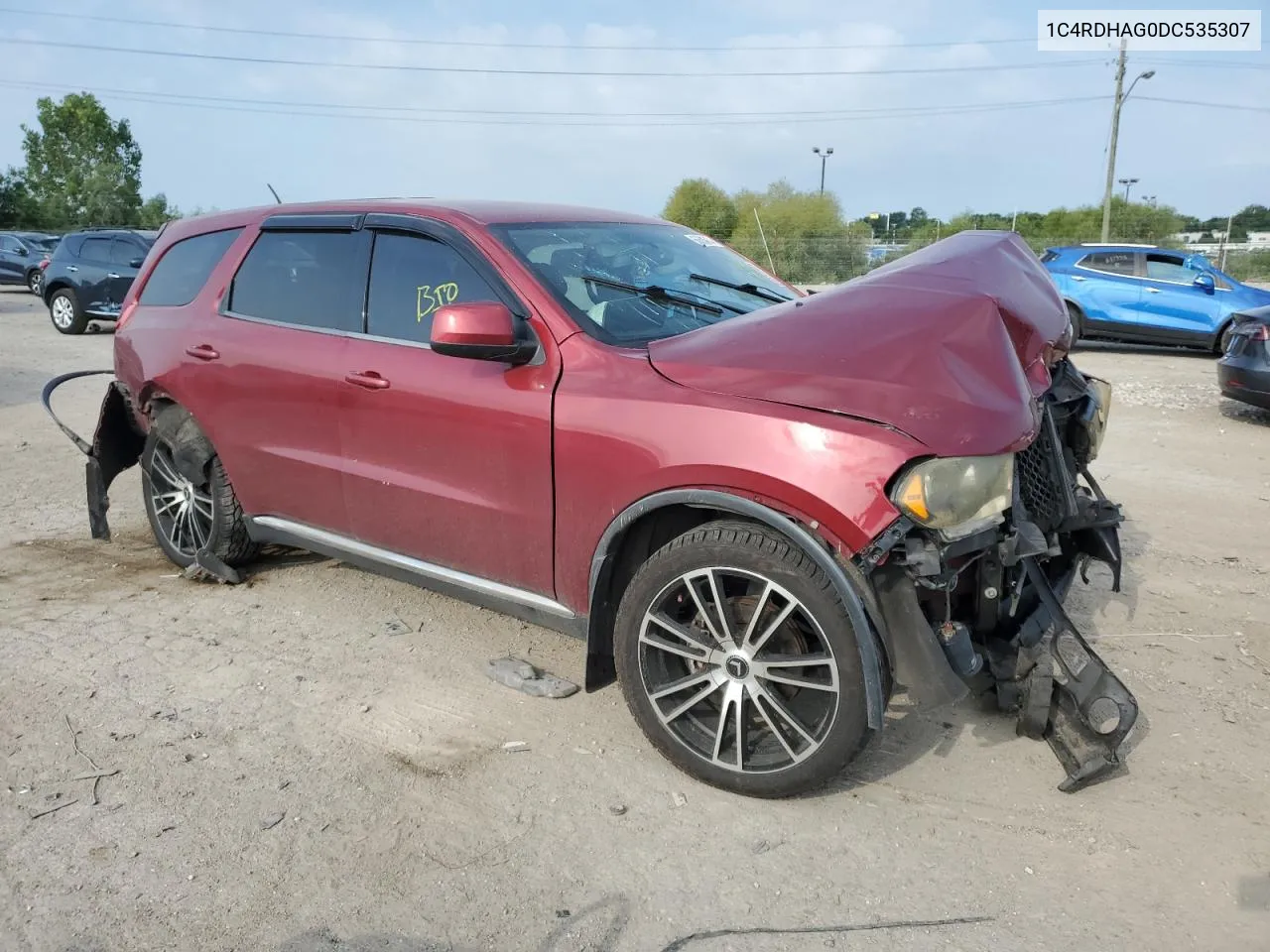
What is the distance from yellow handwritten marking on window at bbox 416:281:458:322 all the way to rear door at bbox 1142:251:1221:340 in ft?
40.8

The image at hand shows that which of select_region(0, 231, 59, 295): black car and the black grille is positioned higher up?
select_region(0, 231, 59, 295): black car

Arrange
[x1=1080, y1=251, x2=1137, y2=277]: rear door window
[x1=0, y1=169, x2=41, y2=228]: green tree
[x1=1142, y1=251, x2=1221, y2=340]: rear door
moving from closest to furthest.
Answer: [x1=1142, y1=251, x2=1221, y2=340]: rear door → [x1=1080, y1=251, x2=1137, y2=277]: rear door window → [x1=0, y1=169, x2=41, y2=228]: green tree

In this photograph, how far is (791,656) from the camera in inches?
111

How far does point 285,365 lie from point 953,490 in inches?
109

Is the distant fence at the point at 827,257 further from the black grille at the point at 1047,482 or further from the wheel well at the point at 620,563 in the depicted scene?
the wheel well at the point at 620,563

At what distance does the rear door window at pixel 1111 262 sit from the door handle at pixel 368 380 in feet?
41.6

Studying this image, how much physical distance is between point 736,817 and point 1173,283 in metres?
13.0

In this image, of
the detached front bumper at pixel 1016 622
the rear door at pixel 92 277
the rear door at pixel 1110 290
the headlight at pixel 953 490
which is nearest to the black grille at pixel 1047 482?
the detached front bumper at pixel 1016 622

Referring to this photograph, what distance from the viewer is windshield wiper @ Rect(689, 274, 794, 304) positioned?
400 centimetres

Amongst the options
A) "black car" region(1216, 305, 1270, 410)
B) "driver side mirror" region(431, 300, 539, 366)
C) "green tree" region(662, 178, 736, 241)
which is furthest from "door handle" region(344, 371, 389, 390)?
"green tree" region(662, 178, 736, 241)

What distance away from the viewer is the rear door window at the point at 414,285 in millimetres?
3561

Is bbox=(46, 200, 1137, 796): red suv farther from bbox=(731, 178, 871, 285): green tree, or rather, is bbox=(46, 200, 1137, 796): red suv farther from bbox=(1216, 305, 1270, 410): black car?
bbox=(731, 178, 871, 285): green tree

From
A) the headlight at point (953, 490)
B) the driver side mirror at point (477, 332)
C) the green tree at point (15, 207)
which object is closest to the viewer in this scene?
Result: the headlight at point (953, 490)

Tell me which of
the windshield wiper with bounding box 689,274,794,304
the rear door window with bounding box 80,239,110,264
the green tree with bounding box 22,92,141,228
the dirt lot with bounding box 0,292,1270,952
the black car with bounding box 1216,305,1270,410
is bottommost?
the dirt lot with bounding box 0,292,1270,952
